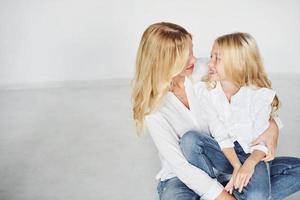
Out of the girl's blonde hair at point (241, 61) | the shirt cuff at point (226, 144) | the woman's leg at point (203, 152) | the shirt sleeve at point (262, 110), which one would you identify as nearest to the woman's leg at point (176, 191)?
the woman's leg at point (203, 152)

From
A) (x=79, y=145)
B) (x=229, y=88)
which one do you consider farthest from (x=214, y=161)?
(x=79, y=145)

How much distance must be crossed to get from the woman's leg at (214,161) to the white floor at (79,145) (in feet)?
1.71

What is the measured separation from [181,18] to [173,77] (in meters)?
2.01

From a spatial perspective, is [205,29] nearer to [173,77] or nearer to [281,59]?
[281,59]

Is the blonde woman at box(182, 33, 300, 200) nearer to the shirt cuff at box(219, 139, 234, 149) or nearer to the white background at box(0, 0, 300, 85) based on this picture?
the shirt cuff at box(219, 139, 234, 149)

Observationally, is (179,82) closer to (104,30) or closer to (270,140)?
(270,140)

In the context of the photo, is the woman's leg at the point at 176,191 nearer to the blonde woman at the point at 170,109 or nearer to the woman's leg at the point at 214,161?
the blonde woman at the point at 170,109

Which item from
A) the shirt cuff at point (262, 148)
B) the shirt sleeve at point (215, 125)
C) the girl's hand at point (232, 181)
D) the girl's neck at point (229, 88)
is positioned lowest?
the girl's hand at point (232, 181)

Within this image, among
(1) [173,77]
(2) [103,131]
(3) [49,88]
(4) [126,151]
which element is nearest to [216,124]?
(1) [173,77]

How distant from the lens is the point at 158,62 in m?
1.49

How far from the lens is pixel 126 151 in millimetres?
2395

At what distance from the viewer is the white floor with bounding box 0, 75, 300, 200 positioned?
2041 millimetres

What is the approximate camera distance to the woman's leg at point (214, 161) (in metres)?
1.39

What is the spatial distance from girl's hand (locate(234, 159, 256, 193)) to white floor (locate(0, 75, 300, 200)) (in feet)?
1.89
